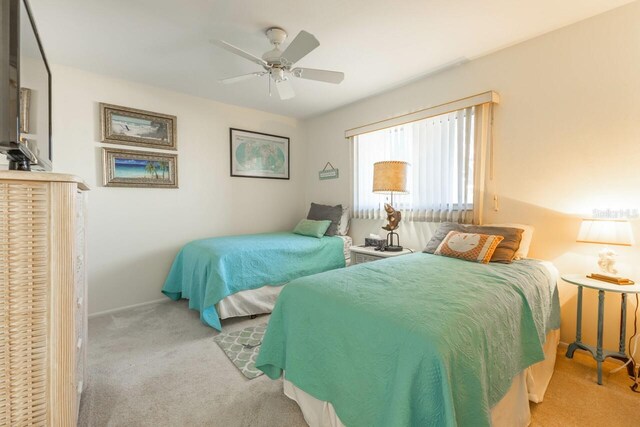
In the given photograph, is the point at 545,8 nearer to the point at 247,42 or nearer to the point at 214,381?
the point at 247,42

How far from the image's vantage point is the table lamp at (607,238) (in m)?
1.68

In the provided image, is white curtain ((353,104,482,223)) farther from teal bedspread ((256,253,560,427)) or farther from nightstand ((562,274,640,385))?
teal bedspread ((256,253,560,427))

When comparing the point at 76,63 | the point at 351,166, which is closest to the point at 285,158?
the point at 351,166

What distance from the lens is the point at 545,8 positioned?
1.90 meters

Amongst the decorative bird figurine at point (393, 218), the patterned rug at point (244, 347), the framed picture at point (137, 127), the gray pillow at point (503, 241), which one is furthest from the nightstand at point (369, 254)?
the framed picture at point (137, 127)

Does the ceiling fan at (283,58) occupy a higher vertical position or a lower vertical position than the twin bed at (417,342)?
higher

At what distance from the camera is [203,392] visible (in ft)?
5.52

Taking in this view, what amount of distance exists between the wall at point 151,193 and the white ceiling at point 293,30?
1.01ft

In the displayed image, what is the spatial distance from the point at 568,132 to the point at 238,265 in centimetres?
294

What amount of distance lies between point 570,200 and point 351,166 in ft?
7.43

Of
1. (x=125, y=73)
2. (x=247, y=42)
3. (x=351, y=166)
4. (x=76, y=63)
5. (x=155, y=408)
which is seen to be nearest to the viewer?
(x=155, y=408)

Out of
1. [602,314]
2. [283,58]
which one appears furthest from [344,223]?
[602,314]

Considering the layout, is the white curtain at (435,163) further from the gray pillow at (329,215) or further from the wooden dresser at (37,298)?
the wooden dresser at (37,298)

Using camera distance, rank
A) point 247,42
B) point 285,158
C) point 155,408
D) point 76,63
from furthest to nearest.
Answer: point 285,158, point 76,63, point 247,42, point 155,408
